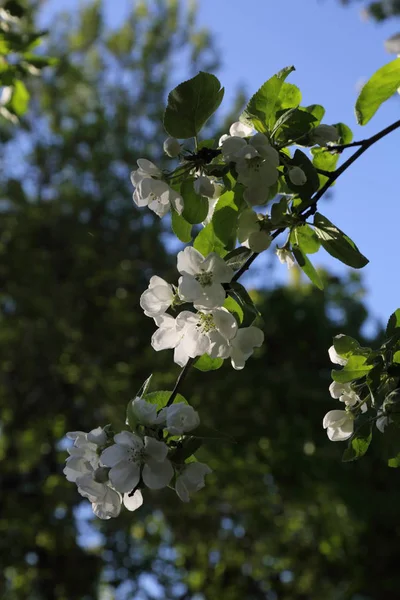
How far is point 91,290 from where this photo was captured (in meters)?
6.78

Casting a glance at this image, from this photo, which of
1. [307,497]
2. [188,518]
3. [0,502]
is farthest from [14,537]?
[307,497]

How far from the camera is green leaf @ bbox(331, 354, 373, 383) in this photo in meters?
0.77

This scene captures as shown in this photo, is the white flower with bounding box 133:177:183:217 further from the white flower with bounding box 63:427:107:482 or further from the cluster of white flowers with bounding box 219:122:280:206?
the white flower with bounding box 63:427:107:482

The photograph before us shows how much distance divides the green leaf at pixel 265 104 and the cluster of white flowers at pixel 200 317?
177 millimetres

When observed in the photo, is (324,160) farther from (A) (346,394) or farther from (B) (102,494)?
(B) (102,494)

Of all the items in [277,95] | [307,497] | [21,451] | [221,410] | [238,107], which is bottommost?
[21,451]

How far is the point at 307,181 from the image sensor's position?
757 mm

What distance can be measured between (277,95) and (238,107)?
24.7 feet

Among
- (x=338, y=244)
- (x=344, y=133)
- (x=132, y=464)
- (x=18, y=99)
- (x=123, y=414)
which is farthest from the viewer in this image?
(x=123, y=414)

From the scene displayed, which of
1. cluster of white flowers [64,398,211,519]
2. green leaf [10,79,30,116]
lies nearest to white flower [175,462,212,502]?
cluster of white flowers [64,398,211,519]

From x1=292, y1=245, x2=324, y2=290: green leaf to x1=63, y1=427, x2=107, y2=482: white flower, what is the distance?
12.1 inches

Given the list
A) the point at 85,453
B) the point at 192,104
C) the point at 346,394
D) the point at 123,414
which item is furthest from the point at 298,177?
the point at 123,414

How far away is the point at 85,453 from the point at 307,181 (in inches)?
15.1

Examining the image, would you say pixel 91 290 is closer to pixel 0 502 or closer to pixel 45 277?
pixel 45 277
